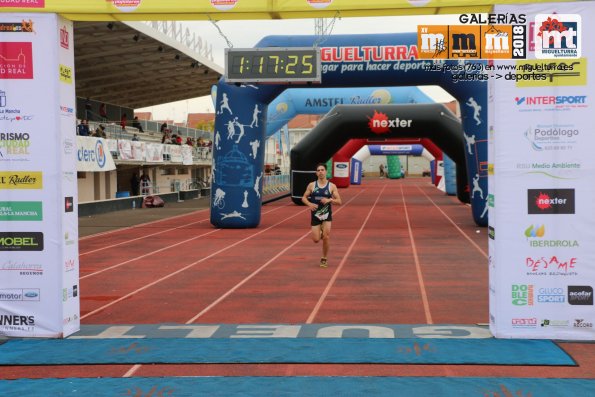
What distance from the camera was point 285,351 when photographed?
6.90 m

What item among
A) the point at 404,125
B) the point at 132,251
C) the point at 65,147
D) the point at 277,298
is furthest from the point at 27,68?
the point at 404,125

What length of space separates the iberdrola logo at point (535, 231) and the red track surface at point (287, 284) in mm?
1175

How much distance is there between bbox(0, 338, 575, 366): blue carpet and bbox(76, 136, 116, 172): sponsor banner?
1880cm

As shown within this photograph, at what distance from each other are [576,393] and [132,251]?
11.9m

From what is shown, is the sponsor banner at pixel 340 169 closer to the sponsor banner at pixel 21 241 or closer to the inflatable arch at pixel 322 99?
the inflatable arch at pixel 322 99

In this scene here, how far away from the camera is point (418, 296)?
996cm

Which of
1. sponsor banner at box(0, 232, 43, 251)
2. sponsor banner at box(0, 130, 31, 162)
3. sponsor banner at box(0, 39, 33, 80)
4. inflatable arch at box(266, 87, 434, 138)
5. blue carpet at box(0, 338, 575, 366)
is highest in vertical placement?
inflatable arch at box(266, 87, 434, 138)

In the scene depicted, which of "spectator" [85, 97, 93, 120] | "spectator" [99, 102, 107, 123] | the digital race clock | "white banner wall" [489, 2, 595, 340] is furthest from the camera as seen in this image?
"spectator" [99, 102, 107, 123]

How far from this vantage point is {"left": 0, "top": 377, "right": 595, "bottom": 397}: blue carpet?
5691 mm

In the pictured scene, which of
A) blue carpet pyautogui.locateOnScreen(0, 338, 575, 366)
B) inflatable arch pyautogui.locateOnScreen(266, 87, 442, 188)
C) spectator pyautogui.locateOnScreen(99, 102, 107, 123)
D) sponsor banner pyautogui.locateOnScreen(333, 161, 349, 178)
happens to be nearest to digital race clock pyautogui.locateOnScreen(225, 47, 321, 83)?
blue carpet pyautogui.locateOnScreen(0, 338, 575, 366)

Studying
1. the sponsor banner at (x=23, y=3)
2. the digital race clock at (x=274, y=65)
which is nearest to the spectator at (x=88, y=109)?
the digital race clock at (x=274, y=65)

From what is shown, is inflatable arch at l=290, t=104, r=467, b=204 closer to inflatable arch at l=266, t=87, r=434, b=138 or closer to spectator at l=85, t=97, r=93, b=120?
inflatable arch at l=266, t=87, r=434, b=138

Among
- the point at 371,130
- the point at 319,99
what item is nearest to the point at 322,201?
the point at 371,130

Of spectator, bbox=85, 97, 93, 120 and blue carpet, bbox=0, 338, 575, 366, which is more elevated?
spectator, bbox=85, 97, 93, 120
